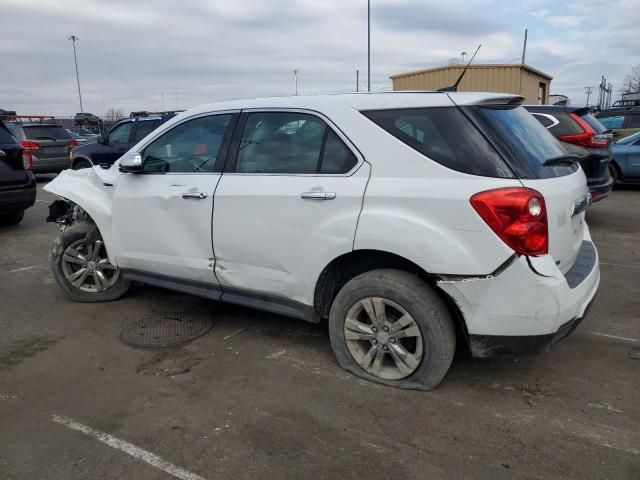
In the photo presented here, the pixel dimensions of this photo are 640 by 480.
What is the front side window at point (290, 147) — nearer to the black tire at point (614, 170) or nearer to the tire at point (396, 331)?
the tire at point (396, 331)

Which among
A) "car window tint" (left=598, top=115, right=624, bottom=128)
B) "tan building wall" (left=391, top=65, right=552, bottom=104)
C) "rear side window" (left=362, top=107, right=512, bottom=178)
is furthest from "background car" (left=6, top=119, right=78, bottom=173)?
"car window tint" (left=598, top=115, right=624, bottom=128)

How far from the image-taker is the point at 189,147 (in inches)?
161

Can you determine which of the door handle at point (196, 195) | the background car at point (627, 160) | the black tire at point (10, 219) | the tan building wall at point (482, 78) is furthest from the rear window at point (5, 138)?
the tan building wall at point (482, 78)

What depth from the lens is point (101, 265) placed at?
4906mm

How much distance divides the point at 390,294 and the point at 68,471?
6.14 ft

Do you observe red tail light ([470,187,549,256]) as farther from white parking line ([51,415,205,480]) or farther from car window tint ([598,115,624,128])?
car window tint ([598,115,624,128])

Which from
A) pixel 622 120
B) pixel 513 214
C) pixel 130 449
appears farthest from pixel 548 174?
pixel 622 120

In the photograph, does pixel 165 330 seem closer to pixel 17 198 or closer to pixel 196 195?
pixel 196 195

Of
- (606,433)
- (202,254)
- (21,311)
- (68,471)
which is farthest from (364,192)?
(21,311)

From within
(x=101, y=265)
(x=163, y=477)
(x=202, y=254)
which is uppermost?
(x=202, y=254)

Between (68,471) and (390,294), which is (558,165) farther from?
(68,471)

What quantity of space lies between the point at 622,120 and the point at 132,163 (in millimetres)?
13721

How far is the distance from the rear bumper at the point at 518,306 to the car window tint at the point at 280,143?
1.18m

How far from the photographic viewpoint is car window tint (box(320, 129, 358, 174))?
3242 mm
